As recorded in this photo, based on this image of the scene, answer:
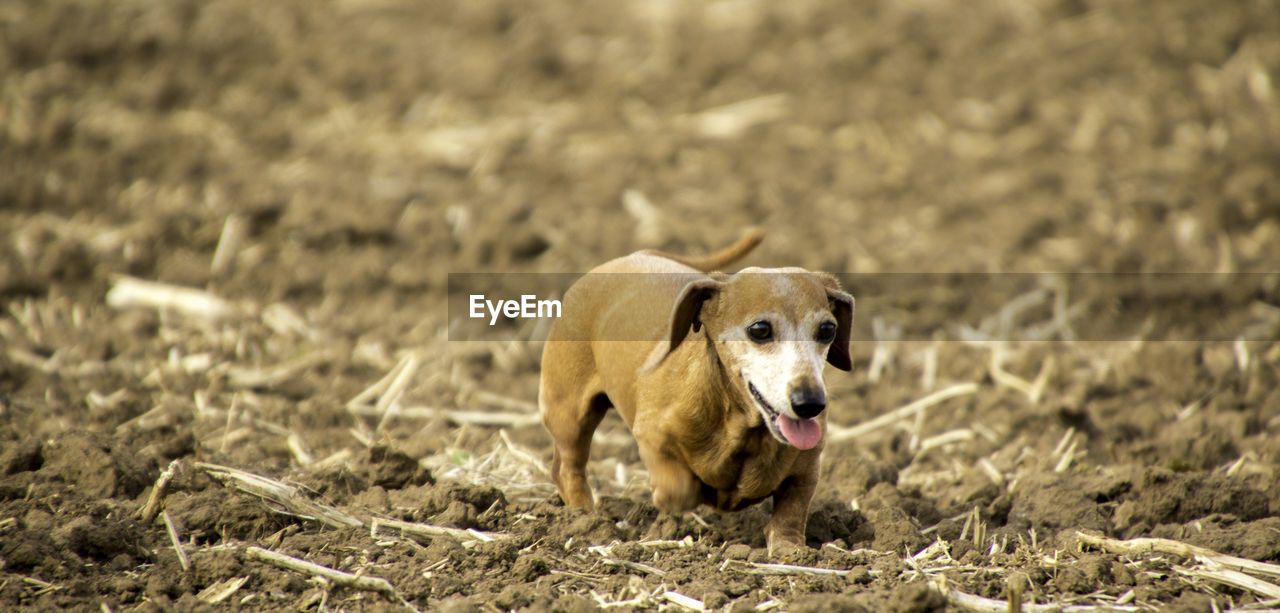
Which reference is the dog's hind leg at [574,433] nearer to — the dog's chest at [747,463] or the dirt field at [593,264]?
the dirt field at [593,264]

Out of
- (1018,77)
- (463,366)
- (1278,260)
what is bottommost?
(463,366)

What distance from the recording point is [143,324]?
748 centimetres

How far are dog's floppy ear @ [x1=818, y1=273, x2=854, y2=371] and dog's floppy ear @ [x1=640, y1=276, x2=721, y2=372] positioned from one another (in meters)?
0.43

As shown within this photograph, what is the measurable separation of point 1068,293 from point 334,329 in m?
5.18

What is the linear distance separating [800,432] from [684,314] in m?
0.61

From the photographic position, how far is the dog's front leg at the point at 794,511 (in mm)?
4578

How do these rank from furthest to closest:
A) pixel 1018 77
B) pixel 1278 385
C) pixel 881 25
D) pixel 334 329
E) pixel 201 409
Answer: pixel 881 25 < pixel 1018 77 < pixel 334 329 < pixel 1278 385 < pixel 201 409

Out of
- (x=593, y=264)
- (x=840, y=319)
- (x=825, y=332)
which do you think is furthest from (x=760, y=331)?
(x=593, y=264)

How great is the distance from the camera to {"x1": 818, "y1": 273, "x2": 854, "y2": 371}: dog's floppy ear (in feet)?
14.4

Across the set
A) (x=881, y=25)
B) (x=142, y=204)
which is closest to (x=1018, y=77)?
(x=881, y=25)

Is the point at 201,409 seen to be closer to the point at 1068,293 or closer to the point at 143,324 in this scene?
the point at 143,324
